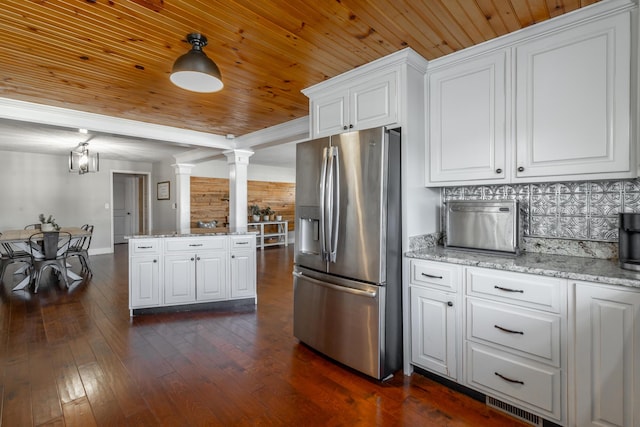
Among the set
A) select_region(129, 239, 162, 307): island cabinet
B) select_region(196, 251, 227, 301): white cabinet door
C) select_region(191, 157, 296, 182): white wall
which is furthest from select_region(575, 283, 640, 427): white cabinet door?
select_region(191, 157, 296, 182): white wall

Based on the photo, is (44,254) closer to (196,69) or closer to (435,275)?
(196,69)

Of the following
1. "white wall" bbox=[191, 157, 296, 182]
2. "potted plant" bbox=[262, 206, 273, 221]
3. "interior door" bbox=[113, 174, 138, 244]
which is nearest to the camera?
"white wall" bbox=[191, 157, 296, 182]

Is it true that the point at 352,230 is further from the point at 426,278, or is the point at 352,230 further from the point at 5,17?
the point at 5,17

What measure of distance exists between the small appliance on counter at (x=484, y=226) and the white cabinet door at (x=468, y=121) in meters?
0.18

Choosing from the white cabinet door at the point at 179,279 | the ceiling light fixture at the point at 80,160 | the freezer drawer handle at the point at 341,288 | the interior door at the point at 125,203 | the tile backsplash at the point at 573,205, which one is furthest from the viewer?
the interior door at the point at 125,203

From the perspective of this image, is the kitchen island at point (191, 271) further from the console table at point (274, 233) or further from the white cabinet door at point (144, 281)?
the console table at point (274, 233)

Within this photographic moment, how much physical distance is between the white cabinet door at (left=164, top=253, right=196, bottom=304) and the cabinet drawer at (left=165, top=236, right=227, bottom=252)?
8 cm

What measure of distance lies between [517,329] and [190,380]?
2.06 meters

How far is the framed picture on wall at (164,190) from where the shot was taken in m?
7.75

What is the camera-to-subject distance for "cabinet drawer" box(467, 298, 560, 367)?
5.55 feet

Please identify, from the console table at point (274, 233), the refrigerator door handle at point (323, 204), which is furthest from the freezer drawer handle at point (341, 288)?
the console table at point (274, 233)

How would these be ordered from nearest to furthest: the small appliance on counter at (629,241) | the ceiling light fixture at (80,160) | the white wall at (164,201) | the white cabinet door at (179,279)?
the small appliance on counter at (629,241), the white cabinet door at (179,279), the ceiling light fixture at (80,160), the white wall at (164,201)

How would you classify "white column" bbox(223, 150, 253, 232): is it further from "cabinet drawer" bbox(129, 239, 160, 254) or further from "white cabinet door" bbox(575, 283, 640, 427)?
"white cabinet door" bbox(575, 283, 640, 427)

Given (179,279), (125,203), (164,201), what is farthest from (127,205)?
(179,279)
